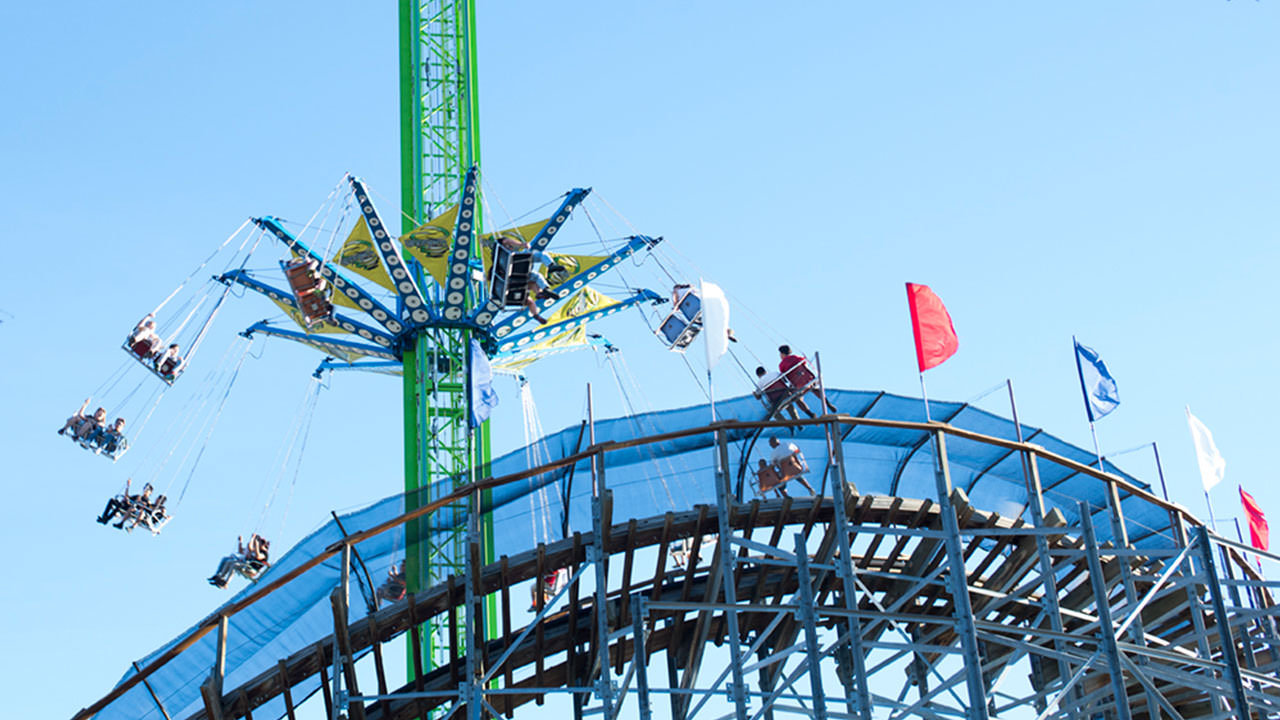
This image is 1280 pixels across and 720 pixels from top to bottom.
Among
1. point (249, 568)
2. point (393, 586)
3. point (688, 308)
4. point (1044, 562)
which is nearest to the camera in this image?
point (1044, 562)

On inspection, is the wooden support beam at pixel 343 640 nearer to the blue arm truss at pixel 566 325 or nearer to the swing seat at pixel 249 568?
the swing seat at pixel 249 568

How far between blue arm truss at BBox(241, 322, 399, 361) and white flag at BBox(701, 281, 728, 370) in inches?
426

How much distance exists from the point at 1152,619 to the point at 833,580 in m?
5.31

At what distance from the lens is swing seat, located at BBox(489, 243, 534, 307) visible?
25500mm

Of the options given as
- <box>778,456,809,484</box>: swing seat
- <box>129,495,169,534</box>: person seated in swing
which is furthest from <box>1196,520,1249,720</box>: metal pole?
<box>129,495,169,534</box>: person seated in swing

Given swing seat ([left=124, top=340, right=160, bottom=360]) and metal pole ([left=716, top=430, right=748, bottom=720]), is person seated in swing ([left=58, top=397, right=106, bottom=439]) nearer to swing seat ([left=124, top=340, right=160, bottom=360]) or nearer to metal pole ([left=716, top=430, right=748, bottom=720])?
swing seat ([left=124, top=340, right=160, bottom=360])

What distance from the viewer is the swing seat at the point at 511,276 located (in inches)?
1004

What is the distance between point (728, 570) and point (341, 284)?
503 inches

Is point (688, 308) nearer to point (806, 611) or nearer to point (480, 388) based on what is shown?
point (480, 388)

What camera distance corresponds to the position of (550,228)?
2884 cm

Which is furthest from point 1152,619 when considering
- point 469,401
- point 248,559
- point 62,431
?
point 62,431

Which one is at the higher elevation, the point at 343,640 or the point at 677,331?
the point at 677,331

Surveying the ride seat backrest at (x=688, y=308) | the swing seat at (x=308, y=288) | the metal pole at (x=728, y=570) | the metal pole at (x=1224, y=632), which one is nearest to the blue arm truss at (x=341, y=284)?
the swing seat at (x=308, y=288)

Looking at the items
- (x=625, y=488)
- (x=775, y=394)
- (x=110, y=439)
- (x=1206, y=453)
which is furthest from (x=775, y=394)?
(x=110, y=439)
